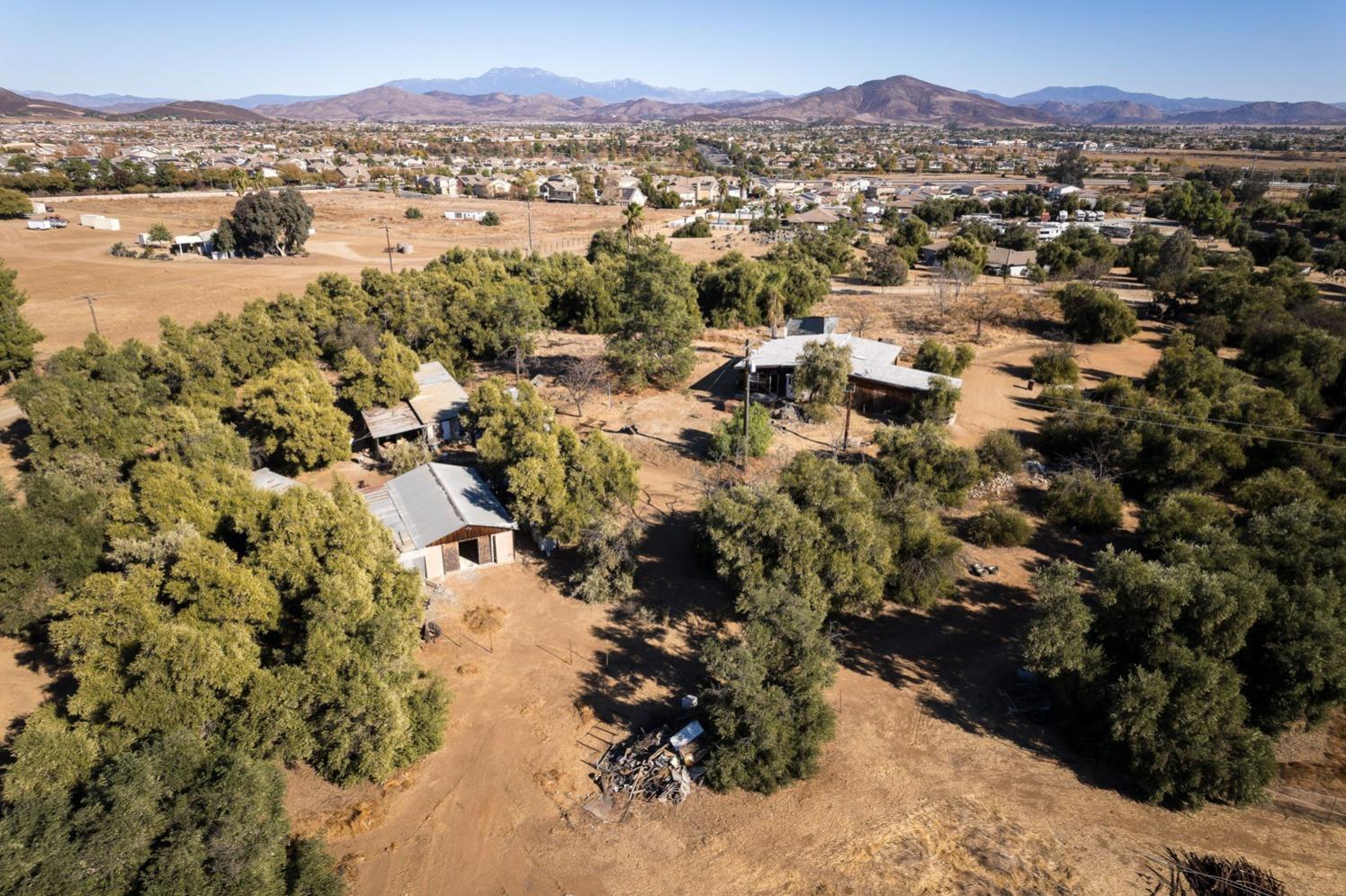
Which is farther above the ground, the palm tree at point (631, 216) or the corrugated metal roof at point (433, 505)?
the palm tree at point (631, 216)

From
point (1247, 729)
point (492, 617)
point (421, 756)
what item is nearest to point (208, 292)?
point (492, 617)

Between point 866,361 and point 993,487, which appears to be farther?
point 866,361

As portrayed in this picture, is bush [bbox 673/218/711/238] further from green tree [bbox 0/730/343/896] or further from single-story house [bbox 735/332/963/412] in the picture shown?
green tree [bbox 0/730/343/896]

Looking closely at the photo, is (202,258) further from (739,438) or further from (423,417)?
(739,438)

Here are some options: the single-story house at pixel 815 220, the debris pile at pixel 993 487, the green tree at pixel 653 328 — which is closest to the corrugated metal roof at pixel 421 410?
the green tree at pixel 653 328

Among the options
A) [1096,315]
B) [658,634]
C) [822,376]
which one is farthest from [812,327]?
[658,634]

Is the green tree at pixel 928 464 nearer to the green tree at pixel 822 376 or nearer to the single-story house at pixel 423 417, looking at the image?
the green tree at pixel 822 376
